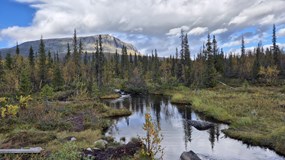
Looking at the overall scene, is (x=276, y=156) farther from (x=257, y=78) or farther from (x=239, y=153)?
(x=257, y=78)

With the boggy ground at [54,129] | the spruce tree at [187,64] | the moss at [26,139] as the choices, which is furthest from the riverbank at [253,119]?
the spruce tree at [187,64]

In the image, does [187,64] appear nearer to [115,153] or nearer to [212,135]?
[212,135]

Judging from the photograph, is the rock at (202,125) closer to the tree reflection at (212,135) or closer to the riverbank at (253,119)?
the tree reflection at (212,135)

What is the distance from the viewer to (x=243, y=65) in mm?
109938

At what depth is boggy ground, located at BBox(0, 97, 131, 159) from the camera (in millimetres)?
18244

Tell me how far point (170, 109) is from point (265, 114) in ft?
54.4

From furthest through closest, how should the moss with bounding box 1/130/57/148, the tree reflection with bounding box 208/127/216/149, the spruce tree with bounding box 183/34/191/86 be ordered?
the spruce tree with bounding box 183/34/191/86 → the tree reflection with bounding box 208/127/216/149 → the moss with bounding box 1/130/57/148

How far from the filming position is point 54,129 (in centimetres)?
2873

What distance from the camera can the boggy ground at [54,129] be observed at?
18.2 m

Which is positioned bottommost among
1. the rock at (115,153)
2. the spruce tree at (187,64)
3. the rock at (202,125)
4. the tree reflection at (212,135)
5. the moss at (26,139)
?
the tree reflection at (212,135)

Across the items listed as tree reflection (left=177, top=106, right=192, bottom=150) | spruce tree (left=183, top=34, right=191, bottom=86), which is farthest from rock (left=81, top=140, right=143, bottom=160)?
spruce tree (left=183, top=34, right=191, bottom=86)

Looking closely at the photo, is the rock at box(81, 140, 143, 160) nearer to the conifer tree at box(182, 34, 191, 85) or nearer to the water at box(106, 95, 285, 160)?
the water at box(106, 95, 285, 160)

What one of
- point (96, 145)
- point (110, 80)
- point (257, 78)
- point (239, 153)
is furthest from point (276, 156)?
point (110, 80)

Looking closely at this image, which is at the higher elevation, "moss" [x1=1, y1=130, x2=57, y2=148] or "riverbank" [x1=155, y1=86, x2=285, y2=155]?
"moss" [x1=1, y1=130, x2=57, y2=148]
